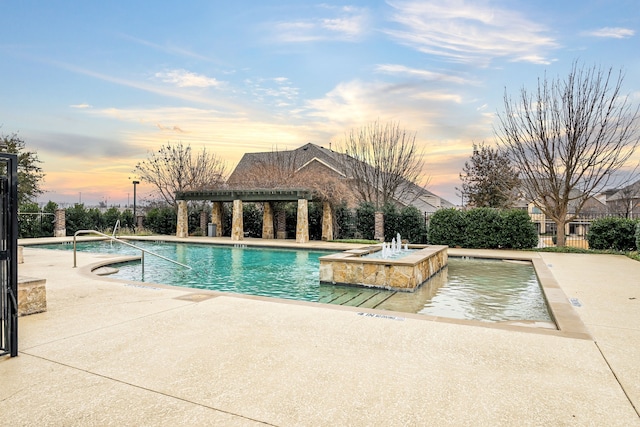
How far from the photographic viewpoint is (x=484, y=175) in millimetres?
27891

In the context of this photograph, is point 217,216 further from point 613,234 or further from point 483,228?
point 613,234

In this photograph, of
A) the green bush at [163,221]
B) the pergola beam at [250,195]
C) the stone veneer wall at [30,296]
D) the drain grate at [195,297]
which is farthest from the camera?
the green bush at [163,221]

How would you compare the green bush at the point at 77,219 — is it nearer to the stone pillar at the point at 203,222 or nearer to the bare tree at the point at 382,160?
the stone pillar at the point at 203,222

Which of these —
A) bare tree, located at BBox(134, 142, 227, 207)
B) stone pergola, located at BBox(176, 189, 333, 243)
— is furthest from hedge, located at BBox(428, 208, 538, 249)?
bare tree, located at BBox(134, 142, 227, 207)

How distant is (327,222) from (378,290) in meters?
12.0

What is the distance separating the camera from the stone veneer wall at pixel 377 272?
833 centimetres

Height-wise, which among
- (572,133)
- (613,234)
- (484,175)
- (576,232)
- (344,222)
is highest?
(572,133)

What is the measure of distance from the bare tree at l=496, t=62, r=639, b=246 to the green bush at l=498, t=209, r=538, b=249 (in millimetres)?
1780

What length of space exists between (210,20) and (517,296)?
38.3ft

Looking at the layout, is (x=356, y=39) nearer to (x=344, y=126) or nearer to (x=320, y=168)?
(x=344, y=126)

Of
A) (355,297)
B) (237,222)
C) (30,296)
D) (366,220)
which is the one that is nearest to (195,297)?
(30,296)

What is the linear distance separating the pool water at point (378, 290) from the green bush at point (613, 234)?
491 centimetres

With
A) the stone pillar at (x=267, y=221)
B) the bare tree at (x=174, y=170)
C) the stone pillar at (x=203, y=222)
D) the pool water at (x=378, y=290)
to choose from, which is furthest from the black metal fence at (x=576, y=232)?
the bare tree at (x=174, y=170)

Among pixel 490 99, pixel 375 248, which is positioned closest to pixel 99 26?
A: pixel 375 248
